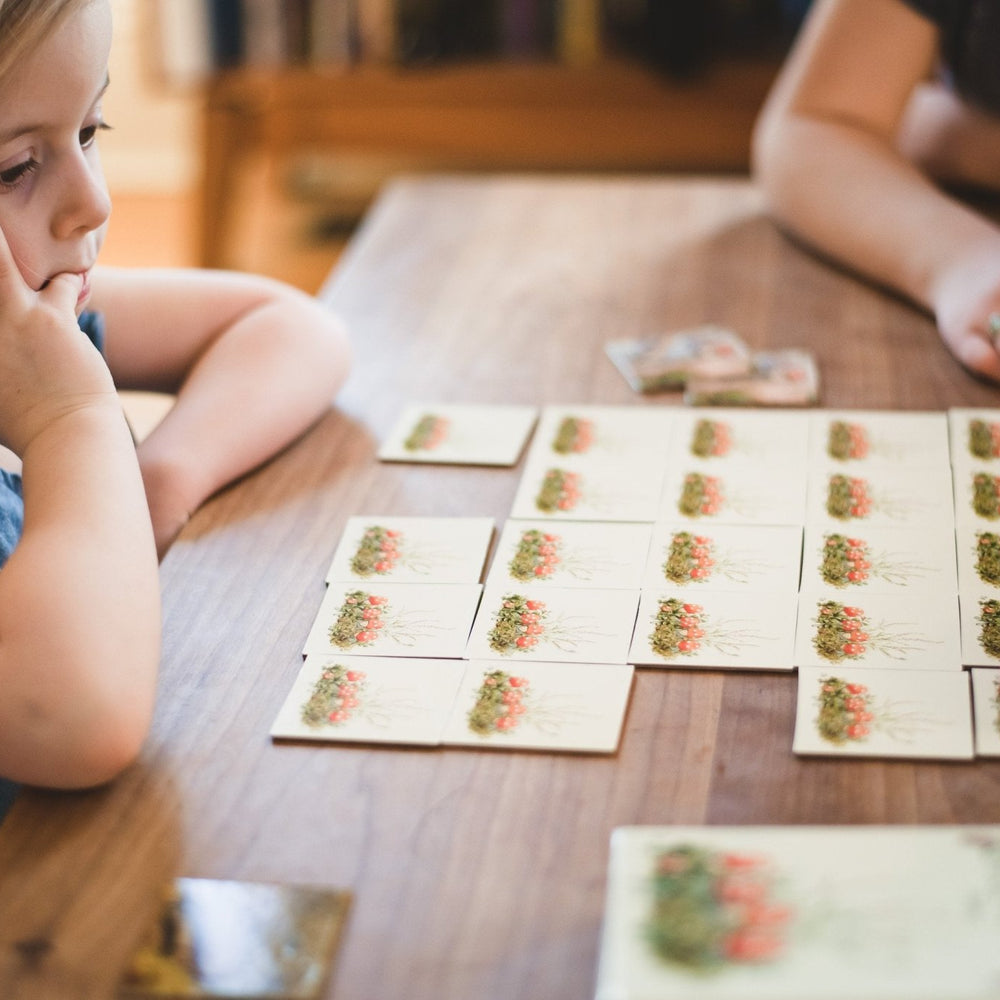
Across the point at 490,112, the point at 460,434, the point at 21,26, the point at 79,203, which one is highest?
the point at 21,26

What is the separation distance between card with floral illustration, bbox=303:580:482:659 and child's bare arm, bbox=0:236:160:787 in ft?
0.34

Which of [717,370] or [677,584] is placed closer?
[677,584]

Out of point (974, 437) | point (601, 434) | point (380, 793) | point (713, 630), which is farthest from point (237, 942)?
point (974, 437)

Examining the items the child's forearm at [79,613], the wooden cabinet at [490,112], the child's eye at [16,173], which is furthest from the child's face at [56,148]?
the wooden cabinet at [490,112]

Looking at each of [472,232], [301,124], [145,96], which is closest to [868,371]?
[472,232]

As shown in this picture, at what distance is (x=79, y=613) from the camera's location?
2.29 ft

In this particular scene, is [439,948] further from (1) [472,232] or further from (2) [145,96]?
(2) [145,96]

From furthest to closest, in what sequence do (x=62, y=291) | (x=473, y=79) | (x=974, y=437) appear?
(x=473, y=79) < (x=974, y=437) < (x=62, y=291)

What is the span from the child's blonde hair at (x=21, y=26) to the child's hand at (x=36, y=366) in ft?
0.35

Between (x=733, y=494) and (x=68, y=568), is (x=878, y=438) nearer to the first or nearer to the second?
(x=733, y=494)

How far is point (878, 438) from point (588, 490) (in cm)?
23

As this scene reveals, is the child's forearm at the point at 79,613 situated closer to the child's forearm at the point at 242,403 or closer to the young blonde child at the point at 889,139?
the child's forearm at the point at 242,403

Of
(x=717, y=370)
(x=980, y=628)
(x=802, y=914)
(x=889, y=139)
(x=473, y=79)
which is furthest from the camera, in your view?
(x=473, y=79)

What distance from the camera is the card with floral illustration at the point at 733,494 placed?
88 cm
